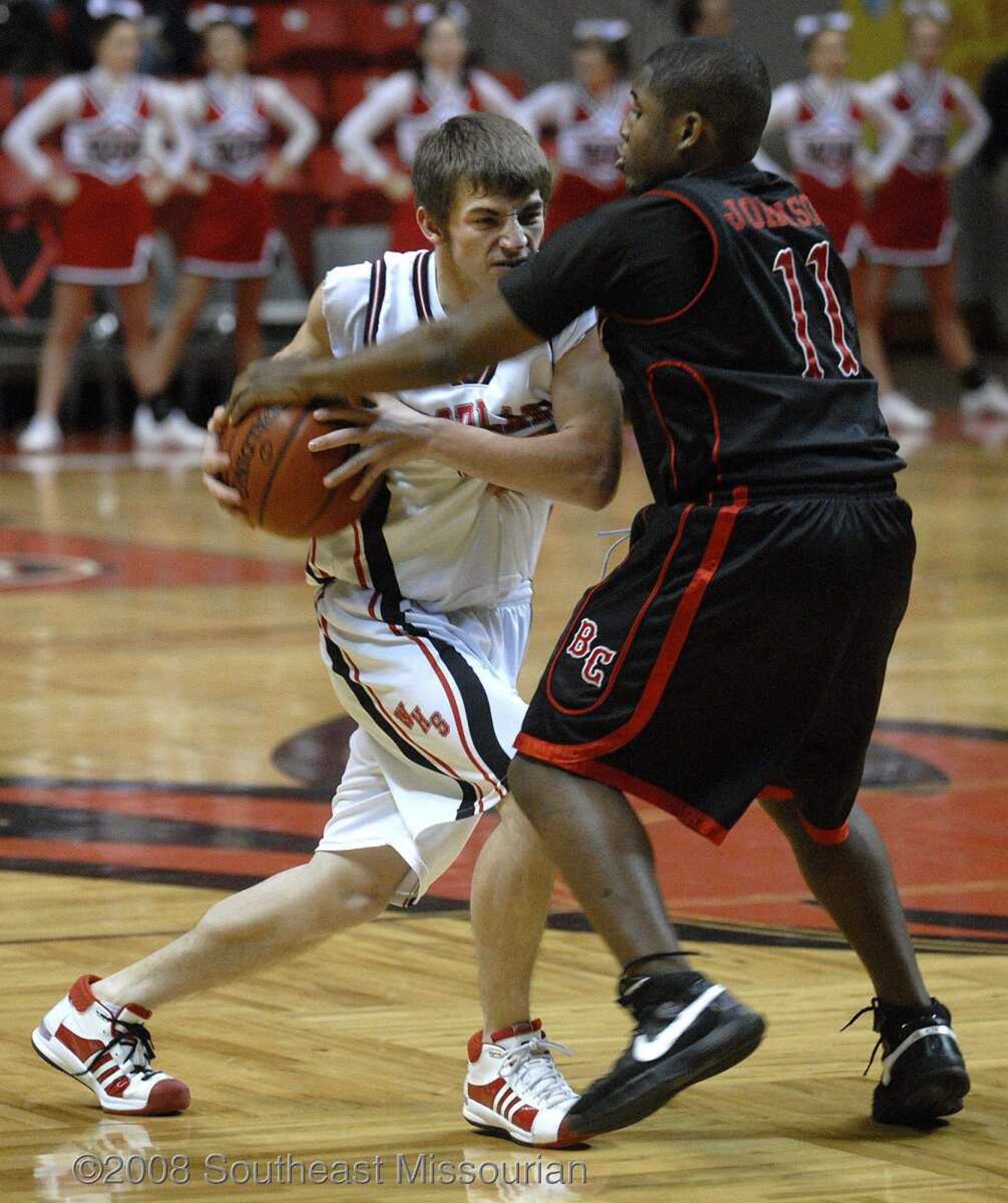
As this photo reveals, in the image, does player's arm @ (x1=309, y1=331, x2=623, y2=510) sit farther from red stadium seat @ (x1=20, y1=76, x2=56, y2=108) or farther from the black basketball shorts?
red stadium seat @ (x1=20, y1=76, x2=56, y2=108)

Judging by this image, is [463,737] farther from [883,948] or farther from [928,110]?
[928,110]

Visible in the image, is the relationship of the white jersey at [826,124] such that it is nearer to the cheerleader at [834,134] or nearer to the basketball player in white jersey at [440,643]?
the cheerleader at [834,134]

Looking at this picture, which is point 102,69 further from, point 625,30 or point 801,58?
point 801,58

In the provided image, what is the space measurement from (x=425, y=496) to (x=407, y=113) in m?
11.7

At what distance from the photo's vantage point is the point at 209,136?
576 inches

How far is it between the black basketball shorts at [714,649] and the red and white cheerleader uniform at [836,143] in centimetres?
1212

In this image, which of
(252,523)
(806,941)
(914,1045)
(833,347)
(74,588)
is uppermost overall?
(833,347)

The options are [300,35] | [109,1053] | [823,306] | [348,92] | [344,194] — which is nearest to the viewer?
[823,306]

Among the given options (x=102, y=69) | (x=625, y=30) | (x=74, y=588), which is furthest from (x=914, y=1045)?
(x=625, y=30)

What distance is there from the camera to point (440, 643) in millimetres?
3559

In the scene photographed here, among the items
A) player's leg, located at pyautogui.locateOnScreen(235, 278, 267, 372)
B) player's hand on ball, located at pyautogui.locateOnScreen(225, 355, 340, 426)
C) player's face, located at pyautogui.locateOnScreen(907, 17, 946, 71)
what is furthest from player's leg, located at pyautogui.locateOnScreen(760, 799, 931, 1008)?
player's face, located at pyautogui.locateOnScreen(907, 17, 946, 71)

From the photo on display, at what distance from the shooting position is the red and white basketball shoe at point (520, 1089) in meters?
3.24

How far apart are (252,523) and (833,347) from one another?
0.88 metres

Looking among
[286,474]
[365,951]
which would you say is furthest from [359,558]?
[365,951]
